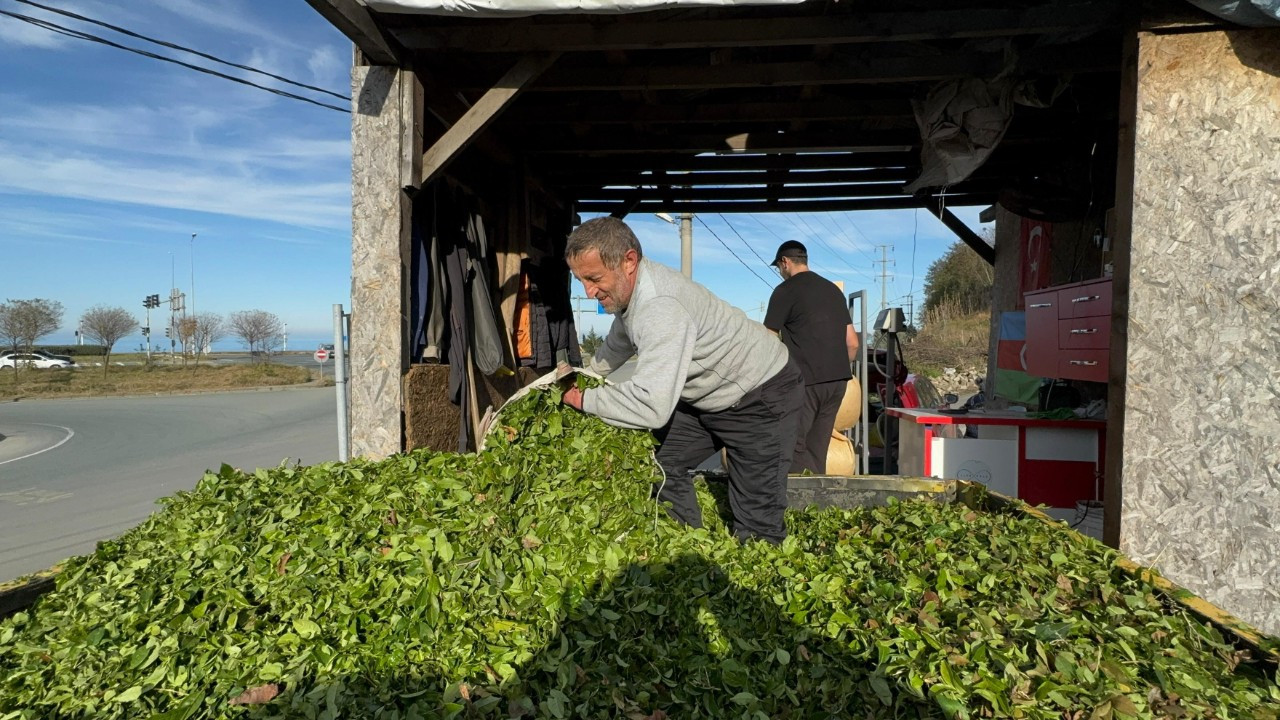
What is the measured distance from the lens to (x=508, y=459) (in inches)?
122

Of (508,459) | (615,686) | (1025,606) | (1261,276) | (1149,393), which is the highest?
(1261,276)

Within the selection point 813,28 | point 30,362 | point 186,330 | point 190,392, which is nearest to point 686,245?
point 813,28

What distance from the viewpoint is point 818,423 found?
5.39m

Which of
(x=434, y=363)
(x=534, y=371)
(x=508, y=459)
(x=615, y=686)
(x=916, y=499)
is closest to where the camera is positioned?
(x=615, y=686)

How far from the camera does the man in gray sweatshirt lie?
2984 mm

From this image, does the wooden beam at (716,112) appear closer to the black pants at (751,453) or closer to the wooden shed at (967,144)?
the wooden shed at (967,144)

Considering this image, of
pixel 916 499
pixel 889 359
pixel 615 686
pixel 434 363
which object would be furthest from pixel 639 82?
pixel 889 359

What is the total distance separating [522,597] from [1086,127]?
5441mm

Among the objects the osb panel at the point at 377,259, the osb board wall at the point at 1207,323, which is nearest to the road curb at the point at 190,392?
the osb panel at the point at 377,259

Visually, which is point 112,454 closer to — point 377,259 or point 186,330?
point 377,259

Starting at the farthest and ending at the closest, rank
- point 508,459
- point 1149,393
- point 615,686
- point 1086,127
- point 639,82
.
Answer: point 1086,127 → point 639,82 → point 1149,393 → point 508,459 → point 615,686

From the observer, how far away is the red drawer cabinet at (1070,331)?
4488mm

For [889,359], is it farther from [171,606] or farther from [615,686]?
[171,606]

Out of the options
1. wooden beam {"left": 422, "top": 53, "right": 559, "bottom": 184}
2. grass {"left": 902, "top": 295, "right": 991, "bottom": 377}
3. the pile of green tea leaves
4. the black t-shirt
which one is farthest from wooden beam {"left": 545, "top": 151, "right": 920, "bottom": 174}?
grass {"left": 902, "top": 295, "right": 991, "bottom": 377}
